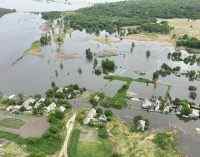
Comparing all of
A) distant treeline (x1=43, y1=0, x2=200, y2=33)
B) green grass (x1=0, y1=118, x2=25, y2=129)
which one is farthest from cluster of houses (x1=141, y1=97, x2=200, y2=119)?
distant treeline (x1=43, y1=0, x2=200, y2=33)

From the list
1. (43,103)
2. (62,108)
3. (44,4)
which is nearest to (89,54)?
→ (43,103)

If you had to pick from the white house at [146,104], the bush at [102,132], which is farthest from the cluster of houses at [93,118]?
the white house at [146,104]

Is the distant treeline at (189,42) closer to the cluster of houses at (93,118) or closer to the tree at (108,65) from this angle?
the tree at (108,65)

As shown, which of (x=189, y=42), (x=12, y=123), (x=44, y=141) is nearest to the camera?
(x=44, y=141)

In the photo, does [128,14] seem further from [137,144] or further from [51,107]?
[137,144]

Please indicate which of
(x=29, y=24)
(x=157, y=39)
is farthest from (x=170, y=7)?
(x=29, y=24)

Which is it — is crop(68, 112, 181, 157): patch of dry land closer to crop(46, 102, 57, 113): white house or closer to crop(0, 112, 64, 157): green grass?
crop(0, 112, 64, 157): green grass

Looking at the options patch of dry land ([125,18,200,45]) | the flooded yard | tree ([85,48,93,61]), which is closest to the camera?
the flooded yard
